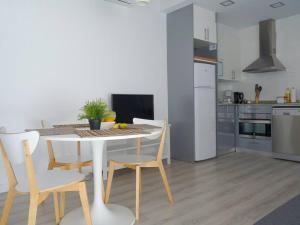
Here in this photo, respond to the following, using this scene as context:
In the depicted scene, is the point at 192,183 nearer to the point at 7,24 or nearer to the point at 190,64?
the point at 190,64

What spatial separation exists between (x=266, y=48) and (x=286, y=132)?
5.81ft

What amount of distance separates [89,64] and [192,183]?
2.04m

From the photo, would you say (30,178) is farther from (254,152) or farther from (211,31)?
(254,152)

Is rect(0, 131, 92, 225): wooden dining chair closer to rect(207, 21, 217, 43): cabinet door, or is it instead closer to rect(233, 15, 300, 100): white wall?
rect(207, 21, 217, 43): cabinet door

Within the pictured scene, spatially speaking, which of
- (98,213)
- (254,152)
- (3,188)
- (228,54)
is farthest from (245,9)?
(3,188)

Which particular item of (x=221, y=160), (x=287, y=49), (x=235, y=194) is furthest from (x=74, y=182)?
(x=287, y=49)

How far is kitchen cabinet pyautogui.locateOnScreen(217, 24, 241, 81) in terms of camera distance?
502 cm

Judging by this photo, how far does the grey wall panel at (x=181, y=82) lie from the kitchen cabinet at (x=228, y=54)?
3.94 feet

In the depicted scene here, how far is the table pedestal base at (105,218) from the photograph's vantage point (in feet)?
6.10

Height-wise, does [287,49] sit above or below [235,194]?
above

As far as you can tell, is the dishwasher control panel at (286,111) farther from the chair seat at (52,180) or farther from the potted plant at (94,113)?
the chair seat at (52,180)

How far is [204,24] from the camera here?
4.04 meters

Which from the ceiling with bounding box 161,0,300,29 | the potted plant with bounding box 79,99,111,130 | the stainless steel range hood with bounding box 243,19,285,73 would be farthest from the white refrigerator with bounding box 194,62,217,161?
the potted plant with bounding box 79,99,111,130

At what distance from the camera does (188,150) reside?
13.1 feet
